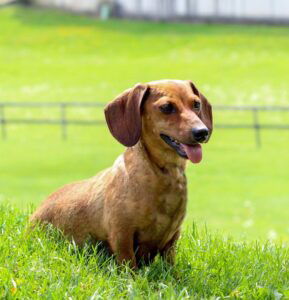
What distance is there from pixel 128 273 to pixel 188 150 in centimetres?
81

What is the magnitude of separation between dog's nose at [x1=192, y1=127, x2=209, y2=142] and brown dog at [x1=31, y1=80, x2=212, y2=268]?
2 cm

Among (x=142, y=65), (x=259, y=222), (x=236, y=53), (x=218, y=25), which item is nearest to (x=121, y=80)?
(x=142, y=65)

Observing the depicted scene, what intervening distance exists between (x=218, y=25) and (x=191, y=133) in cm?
4524

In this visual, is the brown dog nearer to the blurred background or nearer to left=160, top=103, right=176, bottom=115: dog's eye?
left=160, top=103, right=176, bottom=115: dog's eye

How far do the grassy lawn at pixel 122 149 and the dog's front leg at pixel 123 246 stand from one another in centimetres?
8

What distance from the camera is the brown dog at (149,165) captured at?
5.27m

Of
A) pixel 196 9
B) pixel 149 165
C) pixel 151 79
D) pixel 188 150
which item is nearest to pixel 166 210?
pixel 149 165

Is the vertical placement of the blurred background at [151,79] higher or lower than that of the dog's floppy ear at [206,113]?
lower

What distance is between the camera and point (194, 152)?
5.16 m

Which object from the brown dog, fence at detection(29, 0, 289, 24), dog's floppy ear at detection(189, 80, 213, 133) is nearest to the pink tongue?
the brown dog

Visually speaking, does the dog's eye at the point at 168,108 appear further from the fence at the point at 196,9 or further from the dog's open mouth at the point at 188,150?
the fence at the point at 196,9

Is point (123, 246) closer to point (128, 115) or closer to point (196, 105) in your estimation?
point (128, 115)

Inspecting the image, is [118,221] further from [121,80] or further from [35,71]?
[35,71]

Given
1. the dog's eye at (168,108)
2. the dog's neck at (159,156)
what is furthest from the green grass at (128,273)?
the dog's eye at (168,108)
